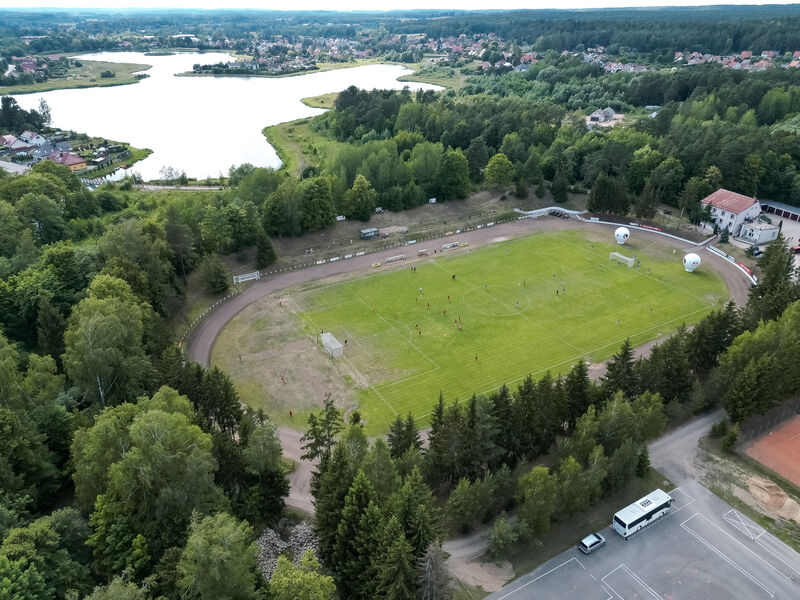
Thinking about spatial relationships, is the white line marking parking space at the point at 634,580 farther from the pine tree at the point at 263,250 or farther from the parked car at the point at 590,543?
the pine tree at the point at 263,250

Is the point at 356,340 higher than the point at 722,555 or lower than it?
lower

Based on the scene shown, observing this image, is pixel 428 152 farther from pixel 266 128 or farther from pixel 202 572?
pixel 202 572

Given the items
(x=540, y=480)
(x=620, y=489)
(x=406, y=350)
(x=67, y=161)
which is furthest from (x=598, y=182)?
(x=67, y=161)

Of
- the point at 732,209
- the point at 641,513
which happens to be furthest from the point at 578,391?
the point at 732,209

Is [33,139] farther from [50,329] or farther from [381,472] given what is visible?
[381,472]

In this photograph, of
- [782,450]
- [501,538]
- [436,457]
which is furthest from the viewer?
[782,450]

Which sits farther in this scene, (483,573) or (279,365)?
(279,365)

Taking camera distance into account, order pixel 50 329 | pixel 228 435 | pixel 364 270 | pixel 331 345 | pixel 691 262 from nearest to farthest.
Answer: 1. pixel 228 435
2. pixel 50 329
3. pixel 331 345
4. pixel 691 262
5. pixel 364 270
